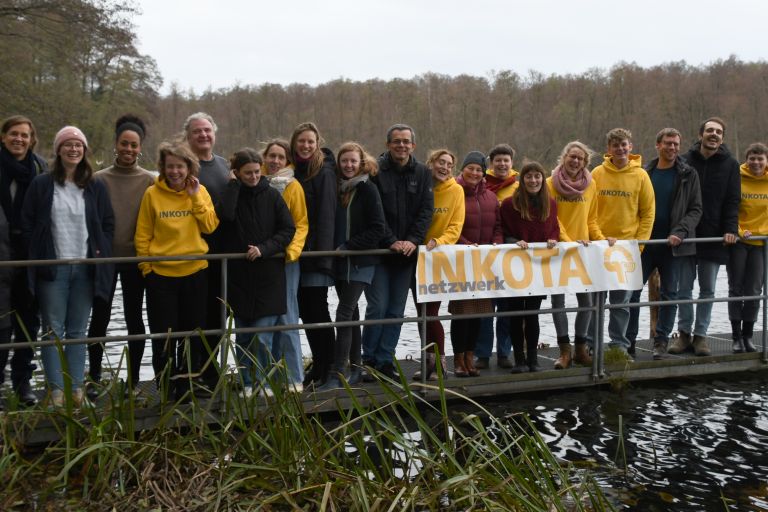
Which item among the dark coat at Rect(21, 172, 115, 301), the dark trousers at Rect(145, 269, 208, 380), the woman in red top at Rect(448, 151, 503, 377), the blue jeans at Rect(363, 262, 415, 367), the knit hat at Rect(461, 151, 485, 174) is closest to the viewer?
the dark coat at Rect(21, 172, 115, 301)

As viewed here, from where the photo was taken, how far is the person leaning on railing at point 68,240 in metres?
6.13

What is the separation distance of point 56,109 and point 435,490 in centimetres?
2086

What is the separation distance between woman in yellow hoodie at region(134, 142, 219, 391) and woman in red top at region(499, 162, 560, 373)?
8.84 ft

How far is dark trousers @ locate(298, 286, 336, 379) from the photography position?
7082mm

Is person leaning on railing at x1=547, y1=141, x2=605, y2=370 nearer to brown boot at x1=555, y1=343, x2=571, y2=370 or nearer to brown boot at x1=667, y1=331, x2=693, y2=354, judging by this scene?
brown boot at x1=555, y1=343, x2=571, y2=370

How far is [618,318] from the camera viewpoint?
8.53m

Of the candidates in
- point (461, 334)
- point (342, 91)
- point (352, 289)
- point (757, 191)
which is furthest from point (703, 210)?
point (342, 91)

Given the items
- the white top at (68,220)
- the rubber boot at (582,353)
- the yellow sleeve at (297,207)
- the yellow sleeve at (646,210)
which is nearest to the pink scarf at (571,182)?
the yellow sleeve at (646,210)

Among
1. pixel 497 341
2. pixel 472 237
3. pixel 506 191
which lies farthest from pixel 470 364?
pixel 506 191

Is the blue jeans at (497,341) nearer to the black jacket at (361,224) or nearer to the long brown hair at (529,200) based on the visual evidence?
the long brown hair at (529,200)

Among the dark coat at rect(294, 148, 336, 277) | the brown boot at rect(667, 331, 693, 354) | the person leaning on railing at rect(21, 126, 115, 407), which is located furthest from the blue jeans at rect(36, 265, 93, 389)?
the brown boot at rect(667, 331, 693, 354)

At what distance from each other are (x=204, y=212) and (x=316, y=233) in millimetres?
984

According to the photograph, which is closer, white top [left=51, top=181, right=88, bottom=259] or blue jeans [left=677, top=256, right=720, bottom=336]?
white top [left=51, top=181, right=88, bottom=259]

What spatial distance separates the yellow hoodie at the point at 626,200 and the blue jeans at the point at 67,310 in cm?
458
